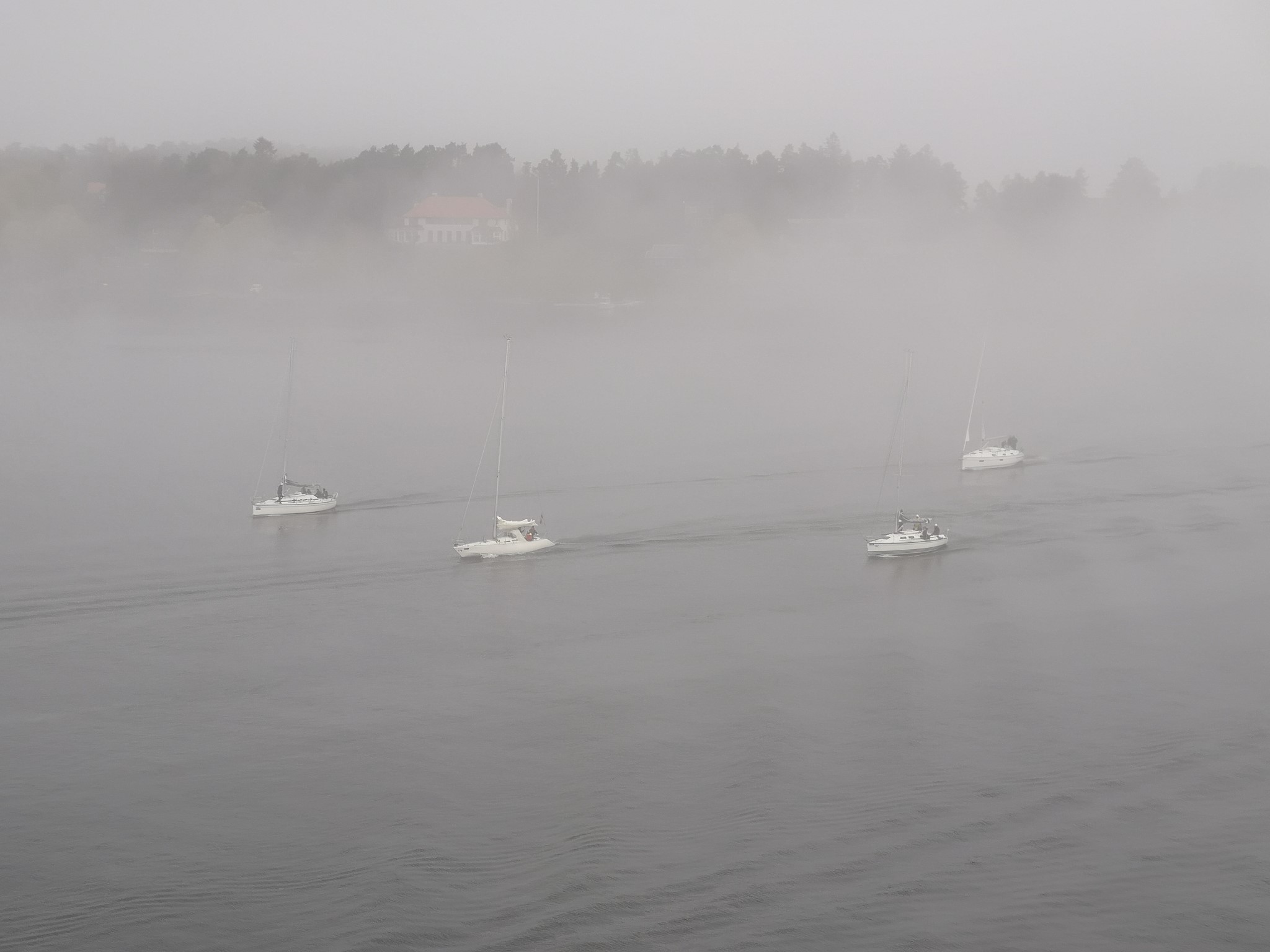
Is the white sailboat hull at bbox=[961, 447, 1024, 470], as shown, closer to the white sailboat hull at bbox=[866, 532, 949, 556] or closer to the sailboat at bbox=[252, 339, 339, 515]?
the white sailboat hull at bbox=[866, 532, 949, 556]

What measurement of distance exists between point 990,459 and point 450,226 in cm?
4986

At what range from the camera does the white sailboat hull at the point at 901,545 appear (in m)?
17.1

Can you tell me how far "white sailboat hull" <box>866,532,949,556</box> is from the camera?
1706 cm

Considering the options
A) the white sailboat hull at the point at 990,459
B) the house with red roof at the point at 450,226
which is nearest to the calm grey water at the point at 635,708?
the white sailboat hull at the point at 990,459

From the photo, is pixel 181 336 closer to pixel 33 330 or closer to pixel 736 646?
pixel 33 330

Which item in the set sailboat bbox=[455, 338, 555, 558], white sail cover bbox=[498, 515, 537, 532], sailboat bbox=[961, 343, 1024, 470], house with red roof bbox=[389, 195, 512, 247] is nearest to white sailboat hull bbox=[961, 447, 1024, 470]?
sailboat bbox=[961, 343, 1024, 470]

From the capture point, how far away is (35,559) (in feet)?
52.0

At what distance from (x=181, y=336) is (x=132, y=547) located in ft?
98.7

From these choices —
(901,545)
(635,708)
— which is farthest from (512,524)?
(635,708)

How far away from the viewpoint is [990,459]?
74.9 ft

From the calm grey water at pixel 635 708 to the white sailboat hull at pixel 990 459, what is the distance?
0.39 metres

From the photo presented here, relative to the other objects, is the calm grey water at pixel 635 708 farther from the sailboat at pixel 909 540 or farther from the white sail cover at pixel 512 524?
the white sail cover at pixel 512 524

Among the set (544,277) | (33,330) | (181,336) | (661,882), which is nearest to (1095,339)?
(544,277)

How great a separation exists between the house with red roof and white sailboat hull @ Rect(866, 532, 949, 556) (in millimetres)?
53201
